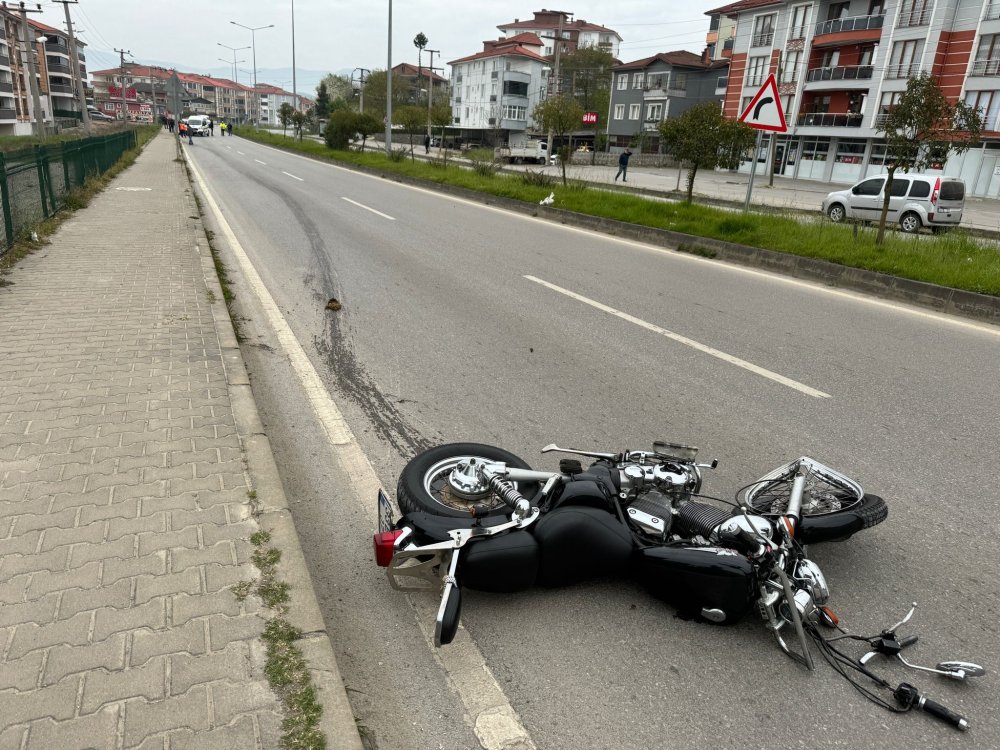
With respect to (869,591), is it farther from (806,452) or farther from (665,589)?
(806,452)

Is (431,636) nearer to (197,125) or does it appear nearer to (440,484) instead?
(440,484)

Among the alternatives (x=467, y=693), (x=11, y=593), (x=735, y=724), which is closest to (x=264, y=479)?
(x=11, y=593)

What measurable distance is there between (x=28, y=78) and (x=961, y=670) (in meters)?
77.5

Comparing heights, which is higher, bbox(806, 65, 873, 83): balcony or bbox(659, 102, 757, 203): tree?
bbox(806, 65, 873, 83): balcony

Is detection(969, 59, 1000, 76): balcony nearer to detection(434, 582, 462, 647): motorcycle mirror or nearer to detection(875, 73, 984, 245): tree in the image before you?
detection(875, 73, 984, 245): tree

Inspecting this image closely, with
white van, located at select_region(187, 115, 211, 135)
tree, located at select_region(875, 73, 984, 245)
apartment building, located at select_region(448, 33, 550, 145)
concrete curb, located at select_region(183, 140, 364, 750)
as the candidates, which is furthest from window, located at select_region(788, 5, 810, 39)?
concrete curb, located at select_region(183, 140, 364, 750)

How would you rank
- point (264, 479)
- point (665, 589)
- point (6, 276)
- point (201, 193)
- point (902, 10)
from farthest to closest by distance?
point (902, 10) → point (201, 193) → point (6, 276) → point (264, 479) → point (665, 589)

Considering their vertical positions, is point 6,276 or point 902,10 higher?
point 902,10

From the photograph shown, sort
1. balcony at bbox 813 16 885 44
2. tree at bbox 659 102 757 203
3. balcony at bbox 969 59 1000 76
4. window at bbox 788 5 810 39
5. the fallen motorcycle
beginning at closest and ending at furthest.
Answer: the fallen motorcycle → tree at bbox 659 102 757 203 → balcony at bbox 969 59 1000 76 → balcony at bbox 813 16 885 44 → window at bbox 788 5 810 39

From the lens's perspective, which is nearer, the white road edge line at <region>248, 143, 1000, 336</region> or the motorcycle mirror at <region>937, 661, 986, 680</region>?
the motorcycle mirror at <region>937, 661, 986, 680</region>

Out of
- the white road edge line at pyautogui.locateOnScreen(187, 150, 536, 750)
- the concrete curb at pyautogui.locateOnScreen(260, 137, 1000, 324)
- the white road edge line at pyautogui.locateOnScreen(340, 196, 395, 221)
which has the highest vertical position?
the concrete curb at pyautogui.locateOnScreen(260, 137, 1000, 324)

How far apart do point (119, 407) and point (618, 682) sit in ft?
12.4

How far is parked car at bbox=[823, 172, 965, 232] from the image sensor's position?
17.8 m

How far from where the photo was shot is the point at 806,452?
4660 mm
